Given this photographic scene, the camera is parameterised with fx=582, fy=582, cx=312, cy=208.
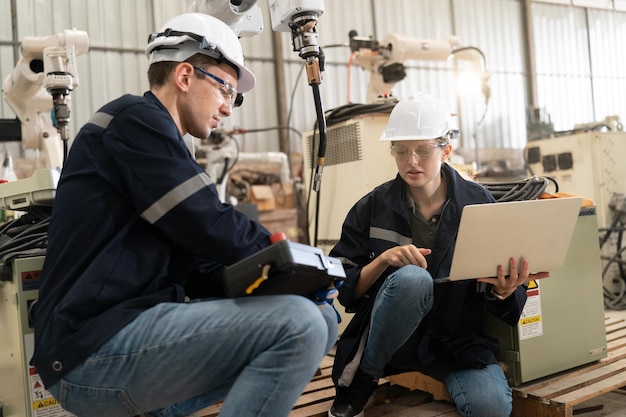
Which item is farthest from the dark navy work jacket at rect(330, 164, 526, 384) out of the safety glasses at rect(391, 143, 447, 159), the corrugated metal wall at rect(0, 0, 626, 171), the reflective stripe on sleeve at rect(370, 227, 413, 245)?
the corrugated metal wall at rect(0, 0, 626, 171)

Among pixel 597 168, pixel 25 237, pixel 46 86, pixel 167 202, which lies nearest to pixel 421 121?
pixel 167 202

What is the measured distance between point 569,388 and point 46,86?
221 cm

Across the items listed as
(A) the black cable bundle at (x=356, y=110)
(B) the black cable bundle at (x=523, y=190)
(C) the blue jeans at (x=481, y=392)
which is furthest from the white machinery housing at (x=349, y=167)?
(C) the blue jeans at (x=481, y=392)

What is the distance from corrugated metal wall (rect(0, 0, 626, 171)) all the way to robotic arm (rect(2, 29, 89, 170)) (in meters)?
2.26

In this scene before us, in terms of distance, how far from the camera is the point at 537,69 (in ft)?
26.1

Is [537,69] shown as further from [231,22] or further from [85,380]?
[85,380]

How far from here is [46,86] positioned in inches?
92.5

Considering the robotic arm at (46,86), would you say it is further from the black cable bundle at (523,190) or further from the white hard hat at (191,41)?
the black cable bundle at (523,190)

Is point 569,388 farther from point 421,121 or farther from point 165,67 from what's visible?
point 165,67

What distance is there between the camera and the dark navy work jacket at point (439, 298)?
170cm

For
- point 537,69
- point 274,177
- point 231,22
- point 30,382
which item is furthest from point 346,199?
point 537,69

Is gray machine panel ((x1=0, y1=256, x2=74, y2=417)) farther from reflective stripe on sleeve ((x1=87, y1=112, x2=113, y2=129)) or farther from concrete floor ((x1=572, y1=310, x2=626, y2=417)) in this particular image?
concrete floor ((x1=572, y1=310, x2=626, y2=417))

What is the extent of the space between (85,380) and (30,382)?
45 cm

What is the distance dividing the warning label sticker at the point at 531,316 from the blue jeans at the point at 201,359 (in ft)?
3.27
